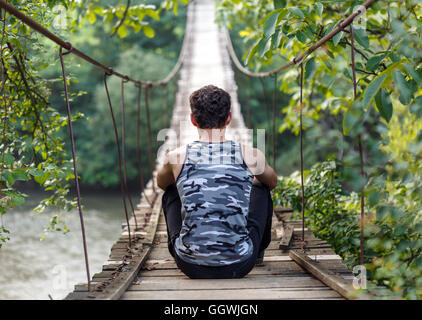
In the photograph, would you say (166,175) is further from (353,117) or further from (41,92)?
(41,92)

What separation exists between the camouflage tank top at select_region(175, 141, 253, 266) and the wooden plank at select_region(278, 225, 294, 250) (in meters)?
0.35

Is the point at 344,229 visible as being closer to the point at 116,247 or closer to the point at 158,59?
the point at 116,247

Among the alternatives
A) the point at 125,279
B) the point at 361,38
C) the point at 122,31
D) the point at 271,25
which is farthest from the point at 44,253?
the point at 361,38

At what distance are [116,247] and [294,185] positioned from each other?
1.04 meters

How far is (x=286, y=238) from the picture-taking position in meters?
1.70

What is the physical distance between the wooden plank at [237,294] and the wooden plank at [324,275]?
0.07ft

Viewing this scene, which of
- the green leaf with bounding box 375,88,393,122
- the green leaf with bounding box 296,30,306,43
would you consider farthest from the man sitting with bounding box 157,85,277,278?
the green leaf with bounding box 375,88,393,122

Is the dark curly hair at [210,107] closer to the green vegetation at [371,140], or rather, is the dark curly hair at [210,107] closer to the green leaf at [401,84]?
the green vegetation at [371,140]

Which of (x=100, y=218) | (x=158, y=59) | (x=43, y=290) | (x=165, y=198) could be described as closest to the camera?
(x=165, y=198)

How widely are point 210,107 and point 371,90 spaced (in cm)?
51

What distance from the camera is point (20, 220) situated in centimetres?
1034

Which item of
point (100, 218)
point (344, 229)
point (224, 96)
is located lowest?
point (100, 218)

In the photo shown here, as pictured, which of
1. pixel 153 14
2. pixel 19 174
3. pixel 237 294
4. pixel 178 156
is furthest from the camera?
pixel 153 14

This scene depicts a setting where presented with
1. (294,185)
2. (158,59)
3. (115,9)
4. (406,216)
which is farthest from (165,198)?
(158,59)
